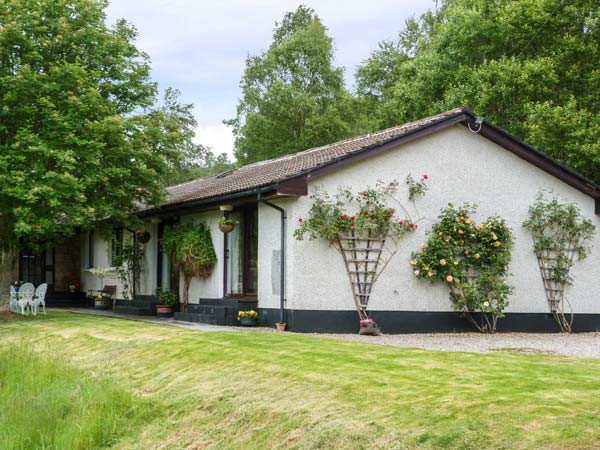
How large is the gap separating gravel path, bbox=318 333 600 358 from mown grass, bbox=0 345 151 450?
456 centimetres

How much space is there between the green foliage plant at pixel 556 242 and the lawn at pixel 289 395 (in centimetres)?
698

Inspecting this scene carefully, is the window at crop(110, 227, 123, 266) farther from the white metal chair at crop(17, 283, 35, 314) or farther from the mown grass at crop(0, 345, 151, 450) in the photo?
the mown grass at crop(0, 345, 151, 450)

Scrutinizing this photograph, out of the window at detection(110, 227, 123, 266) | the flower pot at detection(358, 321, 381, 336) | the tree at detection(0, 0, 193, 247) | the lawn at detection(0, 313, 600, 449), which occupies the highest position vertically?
the tree at detection(0, 0, 193, 247)

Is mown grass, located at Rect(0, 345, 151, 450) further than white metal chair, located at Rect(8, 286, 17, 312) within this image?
No

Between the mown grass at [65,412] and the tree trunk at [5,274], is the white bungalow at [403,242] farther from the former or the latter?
the mown grass at [65,412]

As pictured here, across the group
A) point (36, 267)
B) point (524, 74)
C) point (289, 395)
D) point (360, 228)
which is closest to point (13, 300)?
point (36, 267)

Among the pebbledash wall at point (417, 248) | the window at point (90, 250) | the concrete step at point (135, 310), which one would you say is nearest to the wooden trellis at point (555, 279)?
the pebbledash wall at point (417, 248)

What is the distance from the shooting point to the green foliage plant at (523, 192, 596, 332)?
16438mm

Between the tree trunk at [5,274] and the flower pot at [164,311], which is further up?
the tree trunk at [5,274]

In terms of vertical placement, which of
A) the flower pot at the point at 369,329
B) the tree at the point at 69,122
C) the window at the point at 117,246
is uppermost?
the tree at the point at 69,122

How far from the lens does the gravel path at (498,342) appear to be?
11508mm

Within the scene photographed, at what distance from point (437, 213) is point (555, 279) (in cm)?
322

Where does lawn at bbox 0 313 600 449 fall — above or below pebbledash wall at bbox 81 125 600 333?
below

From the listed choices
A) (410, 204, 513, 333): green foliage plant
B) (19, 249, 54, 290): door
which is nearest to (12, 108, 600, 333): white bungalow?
(410, 204, 513, 333): green foliage plant
